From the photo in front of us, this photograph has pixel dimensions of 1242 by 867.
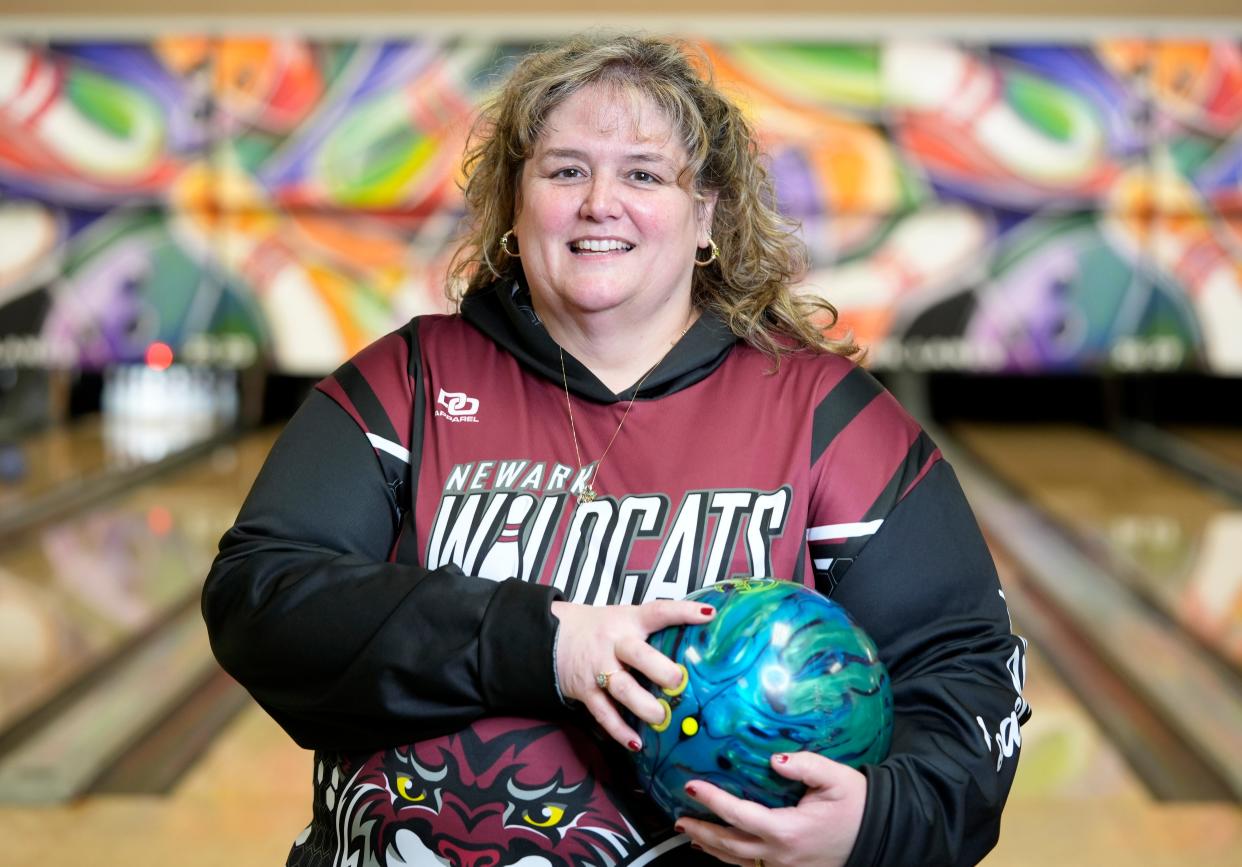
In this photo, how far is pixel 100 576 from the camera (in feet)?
13.2

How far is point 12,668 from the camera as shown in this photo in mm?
3301

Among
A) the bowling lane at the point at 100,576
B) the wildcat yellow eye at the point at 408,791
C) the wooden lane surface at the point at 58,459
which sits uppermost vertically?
the wildcat yellow eye at the point at 408,791

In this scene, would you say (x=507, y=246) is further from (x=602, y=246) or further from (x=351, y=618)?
(x=351, y=618)

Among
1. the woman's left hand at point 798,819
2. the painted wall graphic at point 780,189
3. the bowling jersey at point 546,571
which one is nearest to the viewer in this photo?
the woman's left hand at point 798,819

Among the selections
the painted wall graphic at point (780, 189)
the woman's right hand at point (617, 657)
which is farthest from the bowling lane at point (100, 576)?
the woman's right hand at point (617, 657)

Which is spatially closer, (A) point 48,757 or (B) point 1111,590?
(A) point 48,757

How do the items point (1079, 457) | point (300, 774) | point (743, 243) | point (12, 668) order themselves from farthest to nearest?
point (1079, 457) → point (12, 668) → point (300, 774) → point (743, 243)

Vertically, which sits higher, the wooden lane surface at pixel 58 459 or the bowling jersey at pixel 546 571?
the bowling jersey at pixel 546 571

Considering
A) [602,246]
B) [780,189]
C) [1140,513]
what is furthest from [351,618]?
[780,189]

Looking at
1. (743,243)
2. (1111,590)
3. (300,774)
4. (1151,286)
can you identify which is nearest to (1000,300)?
(1151,286)

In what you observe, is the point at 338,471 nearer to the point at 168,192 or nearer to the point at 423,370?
the point at 423,370

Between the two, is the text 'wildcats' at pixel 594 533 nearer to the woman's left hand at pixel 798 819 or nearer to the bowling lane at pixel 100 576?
the woman's left hand at pixel 798 819

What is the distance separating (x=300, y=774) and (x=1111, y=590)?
2.20 m

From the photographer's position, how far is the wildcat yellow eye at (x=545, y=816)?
124cm
